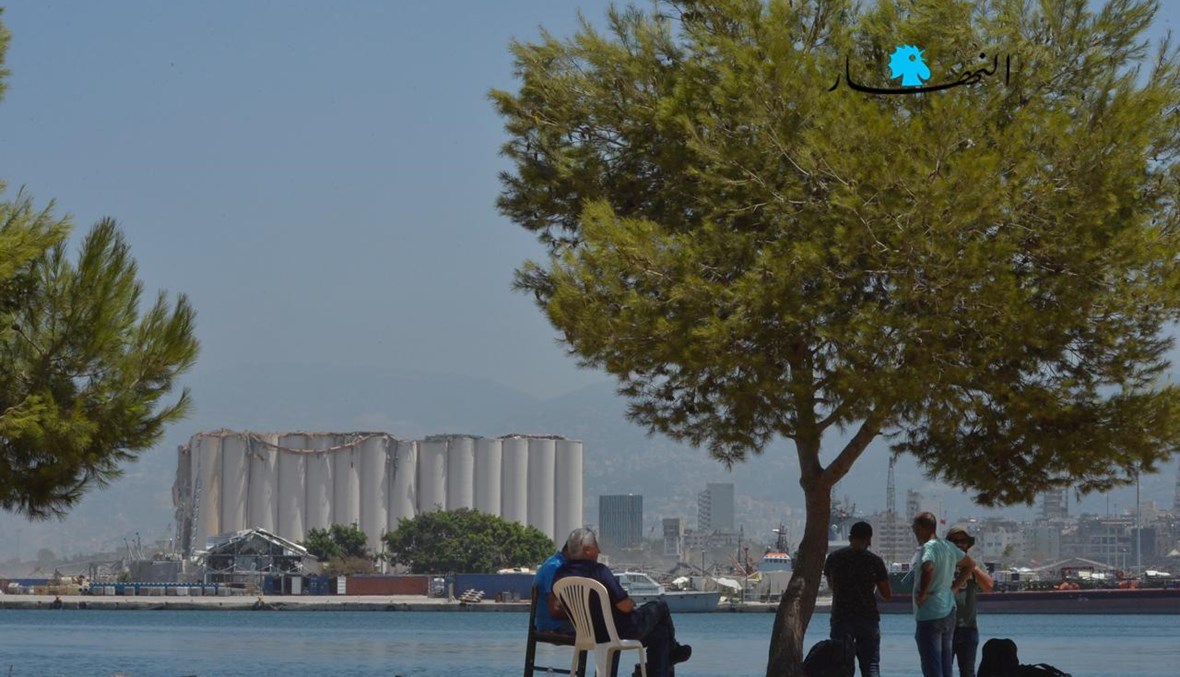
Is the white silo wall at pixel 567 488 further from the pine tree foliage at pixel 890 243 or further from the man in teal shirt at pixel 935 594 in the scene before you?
the man in teal shirt at pixel 935 594

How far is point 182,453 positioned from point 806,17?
157784 mm

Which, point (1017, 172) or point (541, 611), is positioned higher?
point (1017, 172)

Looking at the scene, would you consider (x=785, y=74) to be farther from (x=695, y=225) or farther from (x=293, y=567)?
(x=293, y=567)

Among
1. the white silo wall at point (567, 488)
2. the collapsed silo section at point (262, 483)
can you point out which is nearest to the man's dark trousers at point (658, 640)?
the collapsed silo section at point (262, 483)

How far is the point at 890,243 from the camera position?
14727 mm

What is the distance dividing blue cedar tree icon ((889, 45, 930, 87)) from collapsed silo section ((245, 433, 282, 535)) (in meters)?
151

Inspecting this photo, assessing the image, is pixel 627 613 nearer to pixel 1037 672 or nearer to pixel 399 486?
pixel 1037 672

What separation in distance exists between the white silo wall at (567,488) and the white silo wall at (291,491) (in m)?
25.0

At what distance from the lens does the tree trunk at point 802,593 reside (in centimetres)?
1695

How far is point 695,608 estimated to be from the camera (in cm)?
11988

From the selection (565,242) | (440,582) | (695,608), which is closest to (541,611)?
(565,242)

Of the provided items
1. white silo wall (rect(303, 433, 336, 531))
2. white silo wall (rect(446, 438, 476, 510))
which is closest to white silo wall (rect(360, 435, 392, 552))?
white silo wall (rect(303, 433, 336, 531))

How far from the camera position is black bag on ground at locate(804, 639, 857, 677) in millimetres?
13727

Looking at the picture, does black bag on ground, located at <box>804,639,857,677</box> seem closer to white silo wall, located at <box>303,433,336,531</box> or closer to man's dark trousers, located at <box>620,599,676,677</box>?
man's dark trousers, located at <box>620,599,676,677</box>
